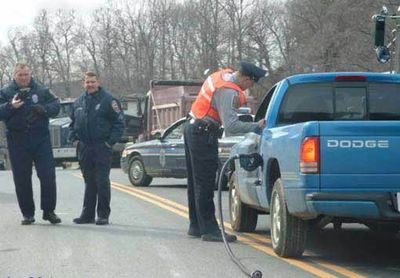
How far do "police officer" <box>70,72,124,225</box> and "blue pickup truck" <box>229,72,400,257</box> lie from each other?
1.78 meters

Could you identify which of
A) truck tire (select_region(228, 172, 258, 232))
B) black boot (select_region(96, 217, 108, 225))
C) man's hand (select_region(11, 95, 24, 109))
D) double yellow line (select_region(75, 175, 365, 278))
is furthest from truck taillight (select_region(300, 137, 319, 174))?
man's hand (select_region(11, 95, 24, 109))

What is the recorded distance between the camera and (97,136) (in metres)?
9.30

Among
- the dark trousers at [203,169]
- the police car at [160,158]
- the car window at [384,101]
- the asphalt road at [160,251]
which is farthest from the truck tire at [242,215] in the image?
the police car at [160,158]

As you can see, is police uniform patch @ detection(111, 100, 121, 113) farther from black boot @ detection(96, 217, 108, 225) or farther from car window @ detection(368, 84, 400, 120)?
car window @ detection(368, 84, 400, 120)

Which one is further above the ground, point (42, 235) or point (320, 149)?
point (320, 149)

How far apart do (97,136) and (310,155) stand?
156 inches

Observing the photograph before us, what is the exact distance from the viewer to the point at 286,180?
6512 mm

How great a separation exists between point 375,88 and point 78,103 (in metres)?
4.00

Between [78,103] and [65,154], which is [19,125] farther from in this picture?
[65,154]

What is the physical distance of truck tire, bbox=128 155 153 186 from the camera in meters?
16.5

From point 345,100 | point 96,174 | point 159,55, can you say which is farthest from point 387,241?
point 159,55

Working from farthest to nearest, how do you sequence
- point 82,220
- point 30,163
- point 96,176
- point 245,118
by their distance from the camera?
1. point 82,220
2. point 96,176
3. point 30,163
4. point 245,118

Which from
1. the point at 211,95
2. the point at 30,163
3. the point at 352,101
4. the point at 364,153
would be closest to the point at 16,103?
the point at 30,163

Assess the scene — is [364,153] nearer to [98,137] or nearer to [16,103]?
[98,137]
